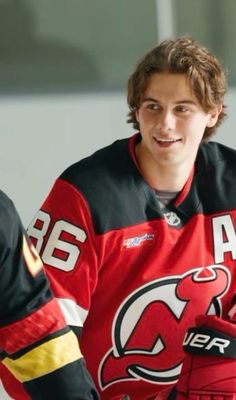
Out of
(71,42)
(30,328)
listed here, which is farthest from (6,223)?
(71,42)

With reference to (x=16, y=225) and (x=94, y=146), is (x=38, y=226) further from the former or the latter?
(x=94, y=146)

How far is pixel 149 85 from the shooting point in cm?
266

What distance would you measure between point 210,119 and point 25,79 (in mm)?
1219

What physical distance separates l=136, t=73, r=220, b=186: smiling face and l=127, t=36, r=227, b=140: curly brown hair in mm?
15

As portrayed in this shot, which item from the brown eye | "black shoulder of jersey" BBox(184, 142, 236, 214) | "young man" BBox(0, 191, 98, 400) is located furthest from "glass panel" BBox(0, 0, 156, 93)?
"young man" BBox(0, 191, 98, 400)

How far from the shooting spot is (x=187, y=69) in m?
2.64

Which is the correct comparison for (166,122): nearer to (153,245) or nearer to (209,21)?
(153,245)

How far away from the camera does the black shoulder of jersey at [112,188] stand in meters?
2.58

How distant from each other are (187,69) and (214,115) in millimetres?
159

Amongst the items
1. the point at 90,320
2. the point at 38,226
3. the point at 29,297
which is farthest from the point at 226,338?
the point at 29,297

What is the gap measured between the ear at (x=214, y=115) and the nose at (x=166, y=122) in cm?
14

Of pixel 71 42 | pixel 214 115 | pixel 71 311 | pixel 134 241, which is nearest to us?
pixel 71 311

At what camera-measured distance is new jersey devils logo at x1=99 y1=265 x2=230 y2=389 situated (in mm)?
2668

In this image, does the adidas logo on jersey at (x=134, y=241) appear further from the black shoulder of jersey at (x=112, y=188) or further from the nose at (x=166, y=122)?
the nose at (x=166, y=122)
